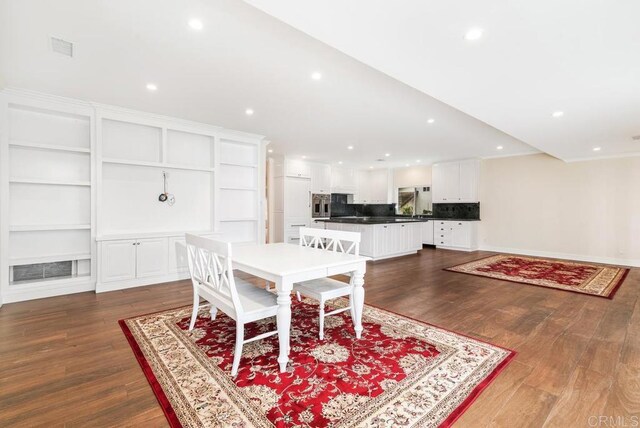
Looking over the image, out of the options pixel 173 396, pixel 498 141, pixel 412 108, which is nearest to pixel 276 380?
pixel 173 396

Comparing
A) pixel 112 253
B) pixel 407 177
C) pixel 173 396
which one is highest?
pixel 407 177

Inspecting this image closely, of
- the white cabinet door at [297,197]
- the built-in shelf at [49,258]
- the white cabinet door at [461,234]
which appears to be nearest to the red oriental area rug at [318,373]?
the built-in shelf at [49,258]

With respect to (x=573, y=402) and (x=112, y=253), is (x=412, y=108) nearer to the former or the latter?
(x=573, y=402)

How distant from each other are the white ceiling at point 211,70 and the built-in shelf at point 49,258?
209cm

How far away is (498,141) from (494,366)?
5117mm

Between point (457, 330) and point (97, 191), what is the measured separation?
4.76 metres

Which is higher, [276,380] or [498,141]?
[498,141]

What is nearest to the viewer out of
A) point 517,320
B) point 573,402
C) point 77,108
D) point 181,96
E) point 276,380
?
point 573,402

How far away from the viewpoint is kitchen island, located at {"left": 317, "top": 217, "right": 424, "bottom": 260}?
636cm

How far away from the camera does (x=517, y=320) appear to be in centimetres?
307

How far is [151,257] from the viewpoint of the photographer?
14.3 feet

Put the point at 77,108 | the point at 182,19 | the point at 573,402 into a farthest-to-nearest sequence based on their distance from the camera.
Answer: the point at 77,108
the point at 182,19
the point at 573,402

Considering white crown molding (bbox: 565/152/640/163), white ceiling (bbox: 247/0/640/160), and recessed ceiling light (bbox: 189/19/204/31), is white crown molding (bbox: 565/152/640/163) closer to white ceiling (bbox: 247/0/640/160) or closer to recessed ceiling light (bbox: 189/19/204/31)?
white ceiling (bbox: 247/0/640/160)

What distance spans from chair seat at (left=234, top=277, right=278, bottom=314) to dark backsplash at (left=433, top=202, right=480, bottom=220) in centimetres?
722
